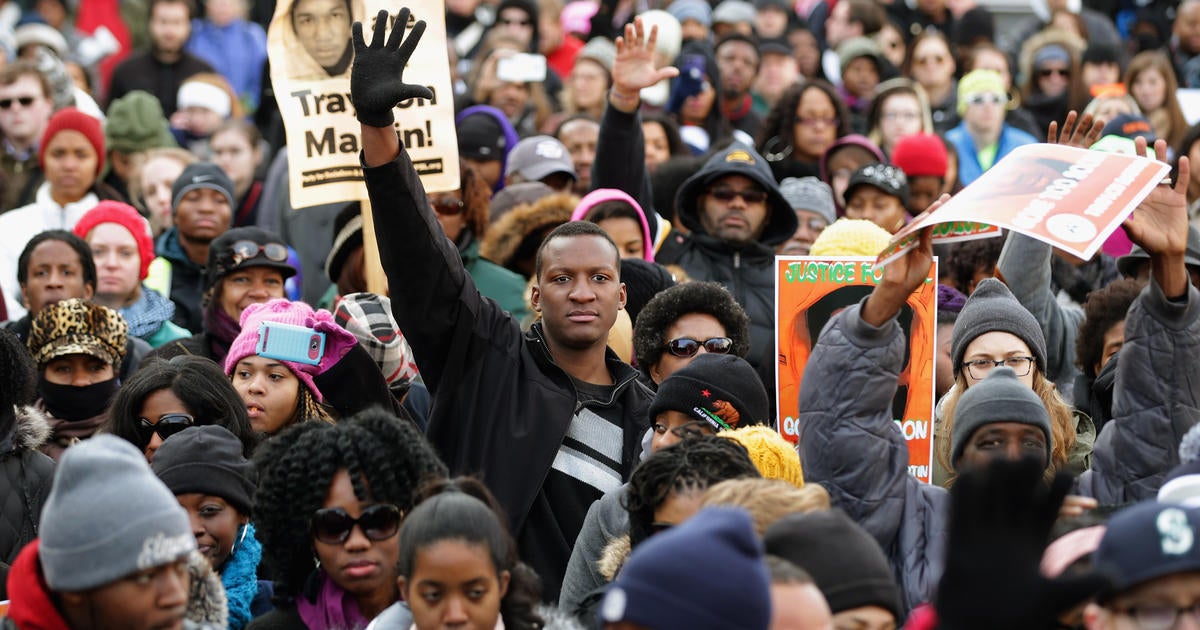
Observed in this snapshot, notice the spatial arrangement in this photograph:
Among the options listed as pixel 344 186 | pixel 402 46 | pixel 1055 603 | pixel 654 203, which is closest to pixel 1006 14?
pixel 654 203

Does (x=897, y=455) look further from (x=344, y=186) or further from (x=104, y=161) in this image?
(x=104, y=161)

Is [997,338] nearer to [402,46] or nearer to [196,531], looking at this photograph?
[402,46]

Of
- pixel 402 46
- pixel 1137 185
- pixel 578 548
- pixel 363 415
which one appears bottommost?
pixel 578 548

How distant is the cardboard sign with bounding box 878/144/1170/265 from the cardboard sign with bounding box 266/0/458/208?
115 inches

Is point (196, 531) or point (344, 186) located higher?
point (344, 186)

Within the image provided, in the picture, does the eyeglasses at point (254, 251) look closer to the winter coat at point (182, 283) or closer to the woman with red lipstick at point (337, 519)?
the winter coat at point (182, 283)

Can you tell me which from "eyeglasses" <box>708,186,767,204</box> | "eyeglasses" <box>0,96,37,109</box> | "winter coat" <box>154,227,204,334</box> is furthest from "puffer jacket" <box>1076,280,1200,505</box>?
"eyeglasses" <box>0,96,37,109</box>

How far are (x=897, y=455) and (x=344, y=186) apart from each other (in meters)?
3.34

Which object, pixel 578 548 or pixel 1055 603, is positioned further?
pixel 578 548

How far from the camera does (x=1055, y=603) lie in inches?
129

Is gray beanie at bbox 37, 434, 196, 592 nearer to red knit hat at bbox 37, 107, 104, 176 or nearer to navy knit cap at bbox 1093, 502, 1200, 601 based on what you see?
navy knit cap at bbox 1093, 502, 1200, 601

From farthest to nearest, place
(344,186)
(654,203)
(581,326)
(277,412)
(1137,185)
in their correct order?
(654,203), (344,186), (277,412), (581,326), (1137,185)

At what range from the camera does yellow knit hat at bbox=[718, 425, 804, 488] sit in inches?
205

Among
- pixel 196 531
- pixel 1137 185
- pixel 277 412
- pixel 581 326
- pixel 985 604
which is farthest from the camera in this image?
pixel 277 412
